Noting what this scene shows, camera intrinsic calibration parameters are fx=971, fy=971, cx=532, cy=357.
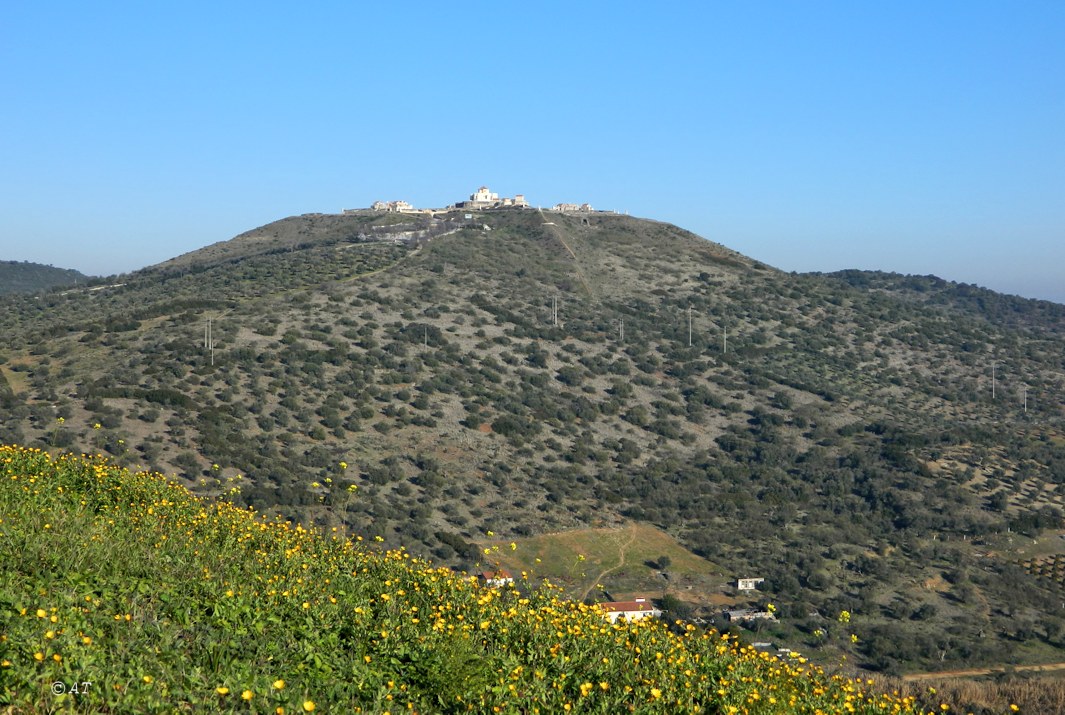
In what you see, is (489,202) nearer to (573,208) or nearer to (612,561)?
(573,208)

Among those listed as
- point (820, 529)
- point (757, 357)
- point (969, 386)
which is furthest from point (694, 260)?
point (820, 529)

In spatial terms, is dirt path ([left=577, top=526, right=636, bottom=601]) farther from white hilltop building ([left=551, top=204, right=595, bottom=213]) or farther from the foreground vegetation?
white hilltop building ([left=551, top=204, right=595, bottom=213])

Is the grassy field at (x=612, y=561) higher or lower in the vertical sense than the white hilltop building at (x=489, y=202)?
lower

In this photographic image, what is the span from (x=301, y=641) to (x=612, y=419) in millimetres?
56571

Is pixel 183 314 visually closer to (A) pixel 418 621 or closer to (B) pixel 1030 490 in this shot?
(B) pixel 1030 490

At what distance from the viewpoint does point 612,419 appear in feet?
212

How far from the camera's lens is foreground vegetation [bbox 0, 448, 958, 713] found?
289 inches

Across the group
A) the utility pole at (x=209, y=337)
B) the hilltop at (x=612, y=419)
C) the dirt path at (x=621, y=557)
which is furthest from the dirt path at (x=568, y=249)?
the dirt path at (x=621, y=557)

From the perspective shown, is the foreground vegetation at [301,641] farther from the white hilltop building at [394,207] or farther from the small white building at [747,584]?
A: the white hilltop building at [394,207]

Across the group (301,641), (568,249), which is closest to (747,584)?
(301,641)

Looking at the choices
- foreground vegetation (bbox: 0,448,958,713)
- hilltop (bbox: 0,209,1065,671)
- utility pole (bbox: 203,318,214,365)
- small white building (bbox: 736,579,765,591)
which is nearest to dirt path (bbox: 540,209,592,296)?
hilltop (bbox: 0,209,1065,671)

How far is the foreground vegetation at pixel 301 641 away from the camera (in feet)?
24.1

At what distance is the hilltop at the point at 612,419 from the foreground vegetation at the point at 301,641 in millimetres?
6834

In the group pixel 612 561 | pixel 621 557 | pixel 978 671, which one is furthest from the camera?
pixel 621 557
